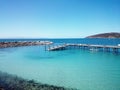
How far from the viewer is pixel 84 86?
16.2 metres

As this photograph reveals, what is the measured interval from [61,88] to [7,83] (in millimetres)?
4427

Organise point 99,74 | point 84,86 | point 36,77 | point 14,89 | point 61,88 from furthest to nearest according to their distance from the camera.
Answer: point 99,74
point 36,77
point 84,86
point 61,88
point 14,89

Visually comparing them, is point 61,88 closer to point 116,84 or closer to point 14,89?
point 14,89

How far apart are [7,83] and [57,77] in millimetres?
5583

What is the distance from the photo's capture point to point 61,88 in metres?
15.2

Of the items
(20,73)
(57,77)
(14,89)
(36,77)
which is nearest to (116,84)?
(57,77)

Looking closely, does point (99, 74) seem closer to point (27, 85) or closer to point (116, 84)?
point (116, 84)

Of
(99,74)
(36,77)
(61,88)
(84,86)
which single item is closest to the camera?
(61,88)

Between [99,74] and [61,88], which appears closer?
[61,88]

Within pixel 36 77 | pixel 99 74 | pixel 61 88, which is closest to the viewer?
pixel 61 88

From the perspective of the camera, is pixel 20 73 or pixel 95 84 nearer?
pixel 95 84

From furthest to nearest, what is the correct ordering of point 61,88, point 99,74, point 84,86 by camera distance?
point 99,74 → point 84,86 → point 61,88

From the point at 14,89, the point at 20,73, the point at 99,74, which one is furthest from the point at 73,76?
the point at 14,89

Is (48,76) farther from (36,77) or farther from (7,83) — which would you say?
(7,83)
